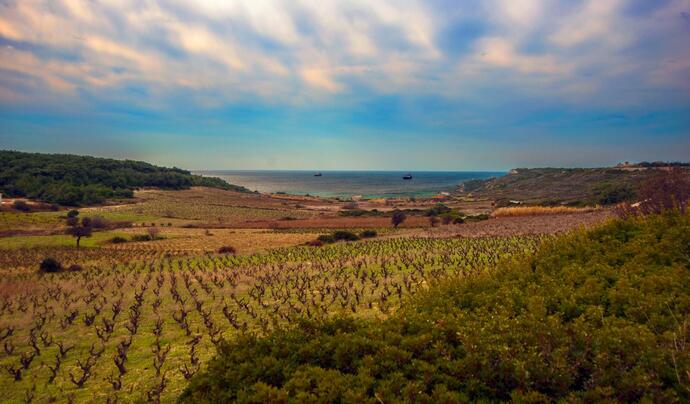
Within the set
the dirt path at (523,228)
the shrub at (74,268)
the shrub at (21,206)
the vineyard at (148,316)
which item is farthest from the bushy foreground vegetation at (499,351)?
the shrub at (21,206)

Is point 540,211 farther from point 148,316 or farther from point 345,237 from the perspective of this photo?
point 148,316

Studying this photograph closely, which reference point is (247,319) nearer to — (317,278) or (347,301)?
(347,301)

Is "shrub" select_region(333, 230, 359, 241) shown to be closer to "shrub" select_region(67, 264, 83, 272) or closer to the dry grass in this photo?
"shrub" select_region(67, 264, 83, 272)

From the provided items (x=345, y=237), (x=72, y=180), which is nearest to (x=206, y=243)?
(x=345, y=237)

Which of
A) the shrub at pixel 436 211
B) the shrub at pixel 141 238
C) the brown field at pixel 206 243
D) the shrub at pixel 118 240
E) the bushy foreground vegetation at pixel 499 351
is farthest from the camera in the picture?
the shrub at pixel 436 211

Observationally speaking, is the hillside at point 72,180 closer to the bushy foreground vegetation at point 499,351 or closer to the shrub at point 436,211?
the shrub at point 436,211

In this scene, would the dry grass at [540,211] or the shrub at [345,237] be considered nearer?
the shrub at [345,237]

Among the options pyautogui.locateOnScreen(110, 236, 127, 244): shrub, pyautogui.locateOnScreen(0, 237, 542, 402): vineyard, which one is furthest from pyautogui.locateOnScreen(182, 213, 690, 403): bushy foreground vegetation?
pyautogui.locateOnScreen(110, 236, 127, 244): shrub

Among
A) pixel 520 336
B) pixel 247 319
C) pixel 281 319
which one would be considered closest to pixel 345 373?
pixel 520 336
